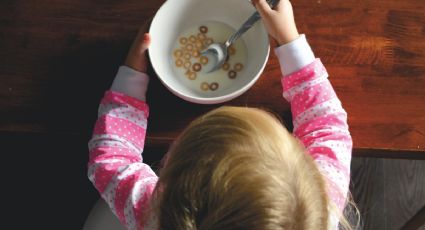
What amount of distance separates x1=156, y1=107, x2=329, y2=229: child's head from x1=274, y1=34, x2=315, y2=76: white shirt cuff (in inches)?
6.2

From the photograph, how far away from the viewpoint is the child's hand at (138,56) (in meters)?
0.76

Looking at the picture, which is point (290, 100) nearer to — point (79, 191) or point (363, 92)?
point (363, 92)

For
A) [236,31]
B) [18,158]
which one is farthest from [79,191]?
[236,31]

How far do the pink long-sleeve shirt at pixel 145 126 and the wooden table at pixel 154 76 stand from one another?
24 millimetres

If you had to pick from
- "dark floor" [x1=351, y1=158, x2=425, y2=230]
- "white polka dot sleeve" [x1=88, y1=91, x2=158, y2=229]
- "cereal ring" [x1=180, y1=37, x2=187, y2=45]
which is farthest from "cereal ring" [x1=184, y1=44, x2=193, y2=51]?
"dark floor" [x1=351, y1=158, x2=425, y2=230]

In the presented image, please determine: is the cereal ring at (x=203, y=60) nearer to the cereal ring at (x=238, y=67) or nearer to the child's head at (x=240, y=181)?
the cereal ring at (x=238, y=67)

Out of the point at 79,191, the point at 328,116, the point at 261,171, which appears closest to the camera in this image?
the point at 261,171

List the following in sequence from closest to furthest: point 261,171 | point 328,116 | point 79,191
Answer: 1. point 261,171
2. point 328,116
3. point 79,191

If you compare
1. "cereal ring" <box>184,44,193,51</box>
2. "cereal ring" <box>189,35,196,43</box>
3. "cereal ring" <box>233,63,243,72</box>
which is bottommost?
"cereal ring" <box>233,63,243,72</box>

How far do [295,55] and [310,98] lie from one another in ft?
0.23

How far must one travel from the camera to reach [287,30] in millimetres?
764

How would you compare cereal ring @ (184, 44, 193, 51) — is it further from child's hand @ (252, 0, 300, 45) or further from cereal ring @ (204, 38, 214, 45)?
child's hand @ (252, 0, 300, 45)

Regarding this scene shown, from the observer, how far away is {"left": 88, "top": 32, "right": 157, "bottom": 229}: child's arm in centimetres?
74

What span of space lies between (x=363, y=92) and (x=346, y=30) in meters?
0.10
